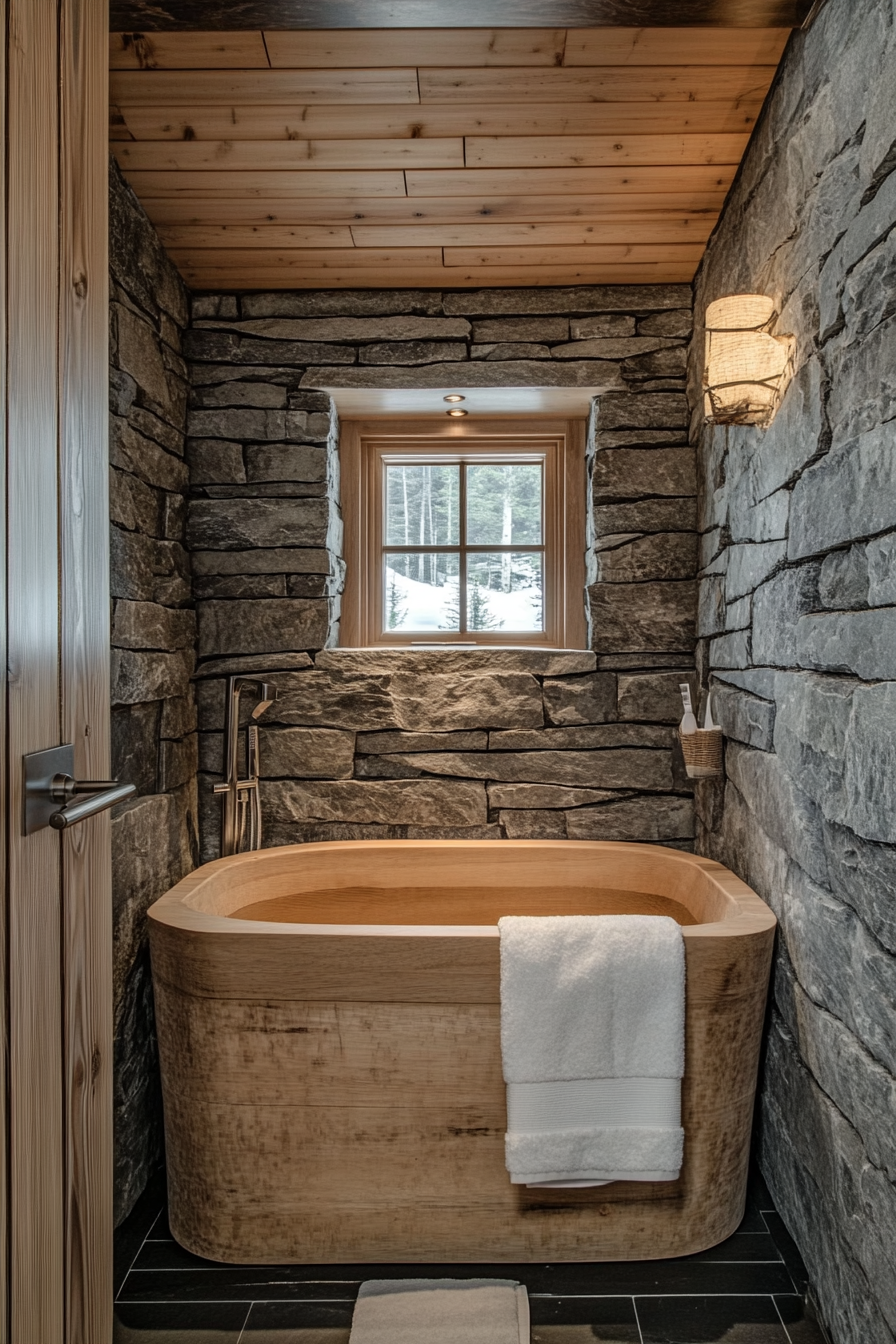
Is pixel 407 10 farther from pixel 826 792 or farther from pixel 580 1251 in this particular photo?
pixel 580 1251

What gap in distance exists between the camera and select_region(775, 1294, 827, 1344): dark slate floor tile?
153 centimetres

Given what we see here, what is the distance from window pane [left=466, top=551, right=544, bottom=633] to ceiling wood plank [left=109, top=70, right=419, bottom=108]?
4.51 ft

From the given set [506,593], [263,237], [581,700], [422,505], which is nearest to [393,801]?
[581,700]

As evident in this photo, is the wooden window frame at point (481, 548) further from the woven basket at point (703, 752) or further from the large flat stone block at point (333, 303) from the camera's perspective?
the woven basket at point (703, 752)

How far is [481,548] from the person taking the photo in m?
2.90

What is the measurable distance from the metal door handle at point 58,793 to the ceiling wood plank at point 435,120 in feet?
5.24

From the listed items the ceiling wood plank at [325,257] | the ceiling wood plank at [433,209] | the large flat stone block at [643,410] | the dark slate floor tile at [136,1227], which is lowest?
the dark slate floor tile at [136,1227]

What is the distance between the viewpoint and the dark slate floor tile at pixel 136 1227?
68.1 inches

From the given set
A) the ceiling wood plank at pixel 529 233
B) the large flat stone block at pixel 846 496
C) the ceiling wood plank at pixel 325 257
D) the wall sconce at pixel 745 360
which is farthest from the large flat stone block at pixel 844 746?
the ceiling wood plank at pixel 325 257

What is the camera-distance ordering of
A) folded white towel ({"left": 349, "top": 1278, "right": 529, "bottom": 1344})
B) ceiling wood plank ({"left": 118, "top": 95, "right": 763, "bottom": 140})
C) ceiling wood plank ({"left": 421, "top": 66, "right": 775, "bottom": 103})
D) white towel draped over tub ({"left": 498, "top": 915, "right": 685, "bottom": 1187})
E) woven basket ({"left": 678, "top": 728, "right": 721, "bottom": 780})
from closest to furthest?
1. folded white towel ({"left": 349, "top": 1278, "right": 529, "bottom": 1344})
2. white towel draped over tub ({"left": 498, "top": 915, "right": 685, "bottom": 1187})
3. ceiling wood plank ({"left": 421, "top": 66, "right": 775, "bottom": 103})
4. ceiling wood plank ({"left": 118, "top": 95, "right": 763, "bottom": 140})
5. woven basket ({"left": 678, "top": 728, "right": 721, "bottom": 780})

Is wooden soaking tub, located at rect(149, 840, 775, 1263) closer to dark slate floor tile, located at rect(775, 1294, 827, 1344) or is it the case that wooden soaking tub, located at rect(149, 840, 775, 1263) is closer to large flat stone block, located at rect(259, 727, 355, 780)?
dark slate floor tile, located at rect(775, 1294, 827, 1344)

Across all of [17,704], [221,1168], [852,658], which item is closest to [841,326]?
[852,658]

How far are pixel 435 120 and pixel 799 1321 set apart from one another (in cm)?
245

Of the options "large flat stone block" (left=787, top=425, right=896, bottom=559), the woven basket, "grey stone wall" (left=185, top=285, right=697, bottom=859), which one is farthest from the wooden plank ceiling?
the woven basket
